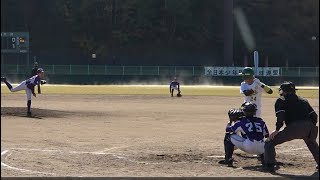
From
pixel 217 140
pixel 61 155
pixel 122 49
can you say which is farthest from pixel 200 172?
pixel 122 49

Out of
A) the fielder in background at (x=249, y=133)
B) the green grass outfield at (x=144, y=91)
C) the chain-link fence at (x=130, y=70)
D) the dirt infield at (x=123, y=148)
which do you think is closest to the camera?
the dirt infield at (x=123, y=148)

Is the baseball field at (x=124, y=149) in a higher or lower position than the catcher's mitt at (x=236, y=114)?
lower

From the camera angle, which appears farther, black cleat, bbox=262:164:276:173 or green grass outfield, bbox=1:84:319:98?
green grass outfield, bbox=1:84:319:98

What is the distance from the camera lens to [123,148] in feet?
41.6

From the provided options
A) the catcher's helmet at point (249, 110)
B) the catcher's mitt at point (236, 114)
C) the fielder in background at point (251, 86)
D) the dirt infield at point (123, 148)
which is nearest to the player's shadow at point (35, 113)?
the dirt infield at point (123, 148)

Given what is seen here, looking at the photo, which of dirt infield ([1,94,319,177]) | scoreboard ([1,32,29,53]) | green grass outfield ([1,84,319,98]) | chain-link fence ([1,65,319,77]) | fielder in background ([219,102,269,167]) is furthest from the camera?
chain-link fence ([1,65,319,77])

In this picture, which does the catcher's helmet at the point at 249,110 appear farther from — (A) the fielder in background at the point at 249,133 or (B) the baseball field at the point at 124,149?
(B) the baseball field at the point at 124,149

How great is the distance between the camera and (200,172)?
9.48 meters

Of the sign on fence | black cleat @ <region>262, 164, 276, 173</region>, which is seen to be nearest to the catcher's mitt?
black cleat @ <region>262, 164, 276, 173</region>

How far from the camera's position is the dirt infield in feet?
31.5

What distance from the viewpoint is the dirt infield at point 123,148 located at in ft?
31.5

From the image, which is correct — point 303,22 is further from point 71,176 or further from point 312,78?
point 71,176

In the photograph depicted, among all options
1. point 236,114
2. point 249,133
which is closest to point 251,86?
point 236,114

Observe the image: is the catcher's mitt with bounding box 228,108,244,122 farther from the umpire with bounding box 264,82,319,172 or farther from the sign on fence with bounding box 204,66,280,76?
the sign on fence with bounding box 204,66,280,76
